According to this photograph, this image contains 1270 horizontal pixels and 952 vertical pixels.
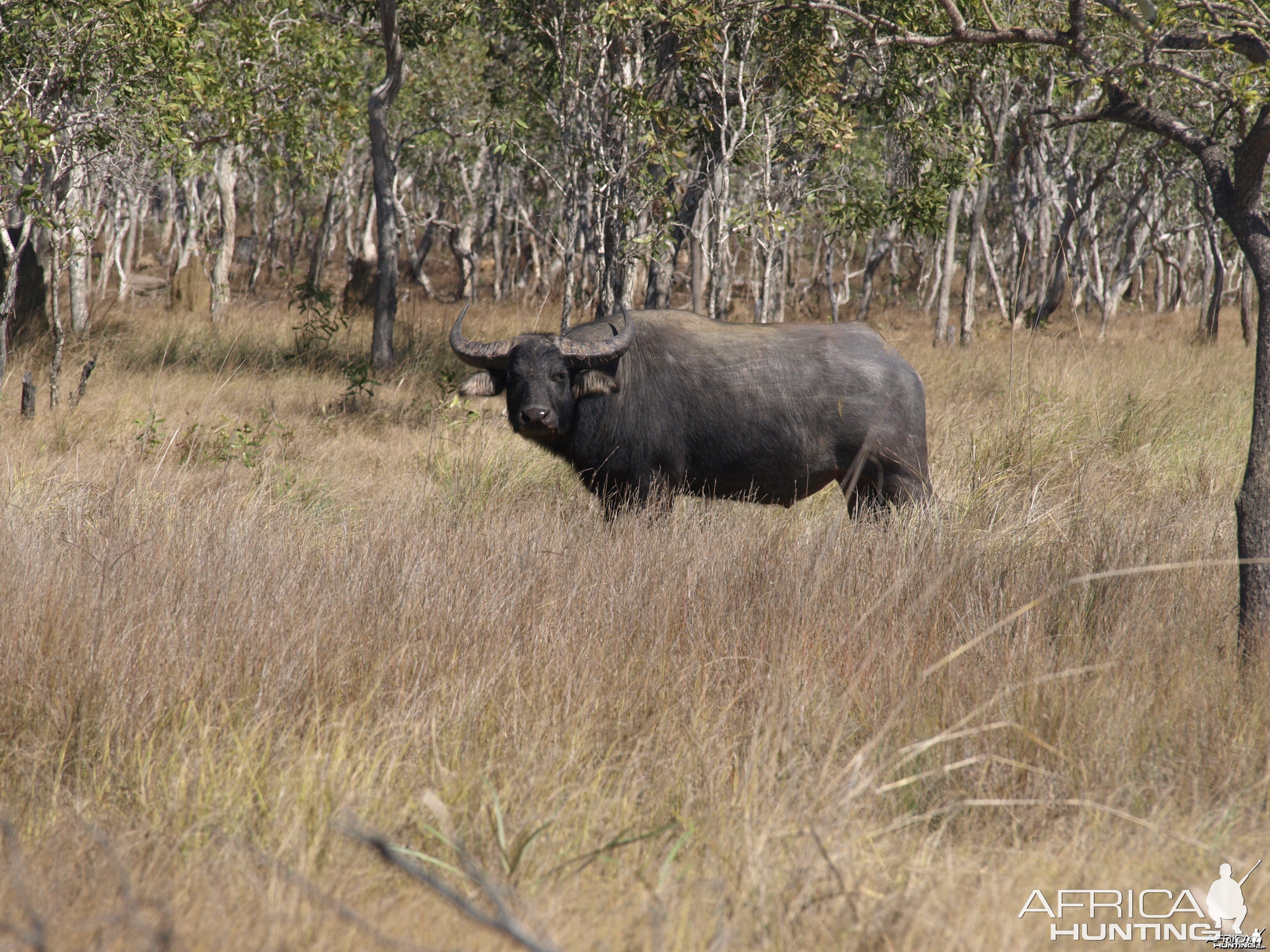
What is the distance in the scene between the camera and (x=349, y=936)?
2096mm

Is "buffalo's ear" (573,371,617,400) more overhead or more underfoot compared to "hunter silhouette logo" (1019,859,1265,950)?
more overhead

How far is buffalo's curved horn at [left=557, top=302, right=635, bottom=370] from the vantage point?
5.93 meters

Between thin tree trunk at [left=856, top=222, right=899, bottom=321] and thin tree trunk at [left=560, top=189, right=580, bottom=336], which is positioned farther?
thin tree trunk at [left=856, top=222, right=899, bottom=321]

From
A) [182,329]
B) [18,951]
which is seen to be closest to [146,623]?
[18,951]

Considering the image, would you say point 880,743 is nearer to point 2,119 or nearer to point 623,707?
point 623,707

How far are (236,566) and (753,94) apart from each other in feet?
28.6

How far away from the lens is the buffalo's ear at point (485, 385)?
6.10 meters

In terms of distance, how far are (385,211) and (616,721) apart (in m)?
10.1

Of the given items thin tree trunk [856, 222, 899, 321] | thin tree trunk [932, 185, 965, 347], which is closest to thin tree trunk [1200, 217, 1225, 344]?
thin tree trunk [932, 185, 965, 347]

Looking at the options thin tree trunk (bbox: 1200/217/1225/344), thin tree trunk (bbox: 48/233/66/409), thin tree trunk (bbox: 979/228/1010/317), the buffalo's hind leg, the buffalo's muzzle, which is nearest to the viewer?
the buffalo's muzzle

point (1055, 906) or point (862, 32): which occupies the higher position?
point (862, 32)

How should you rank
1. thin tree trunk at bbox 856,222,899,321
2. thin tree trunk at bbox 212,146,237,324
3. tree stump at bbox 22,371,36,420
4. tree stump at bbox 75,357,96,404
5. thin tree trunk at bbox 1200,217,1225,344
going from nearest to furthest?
tree stump at bbox 22,371,36,420, tree stump at bbox 75,357,96,404, thin tree trunk at bbox 1200,217,1225,344, thin tree trunk at bbox 212,146,237,324, thin tree trunk at bbox 856,222,899,321

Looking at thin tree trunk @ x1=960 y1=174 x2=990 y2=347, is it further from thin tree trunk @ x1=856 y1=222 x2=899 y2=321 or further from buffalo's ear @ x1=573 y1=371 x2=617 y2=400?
buffalo's ear @ x1=573 y1=371 x2=617 y2=400

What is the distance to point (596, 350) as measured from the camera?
19.5 feet
